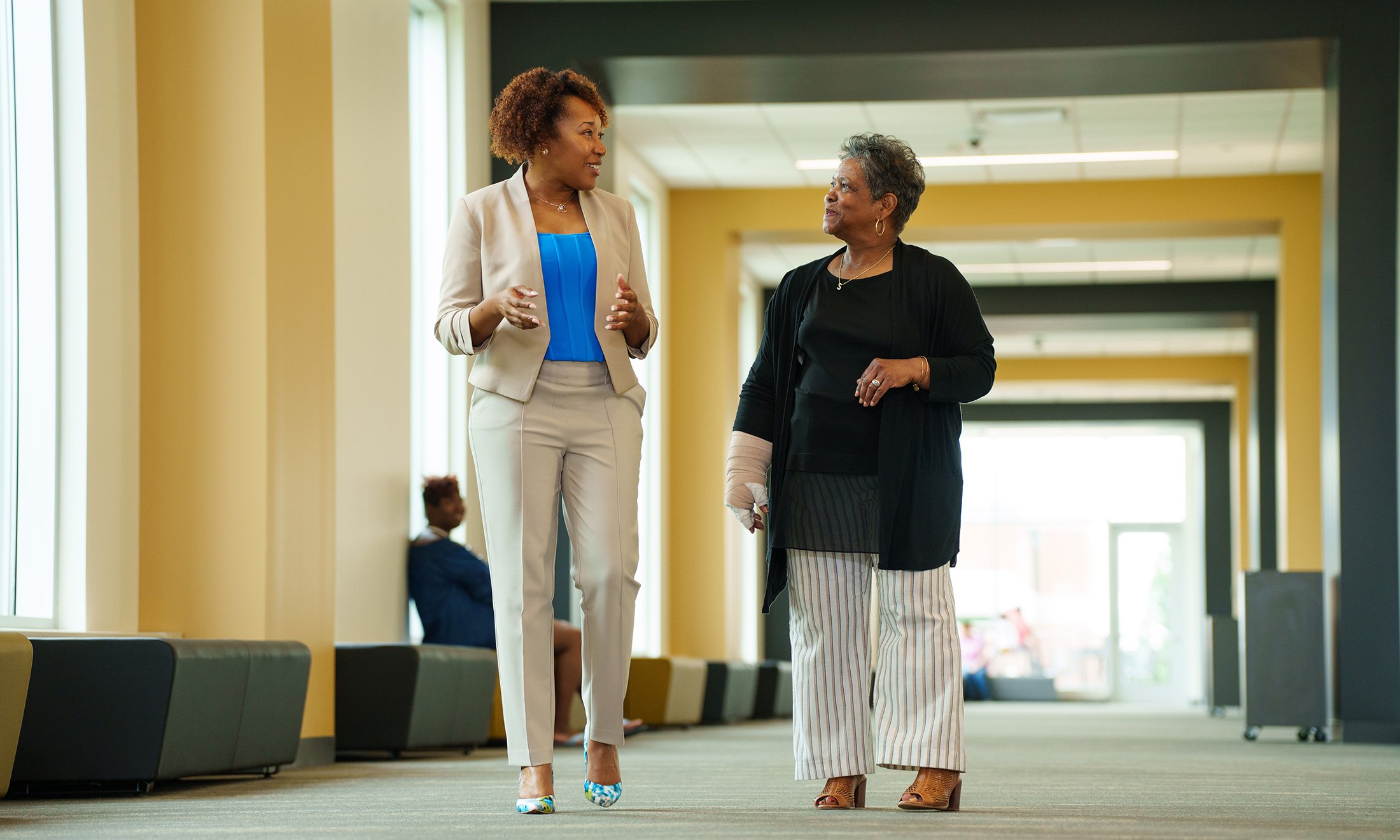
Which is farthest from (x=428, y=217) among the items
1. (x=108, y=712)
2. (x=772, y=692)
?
(x=772, y=692)

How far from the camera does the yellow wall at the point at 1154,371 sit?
62.5 ft

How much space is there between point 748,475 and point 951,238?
31.4ft

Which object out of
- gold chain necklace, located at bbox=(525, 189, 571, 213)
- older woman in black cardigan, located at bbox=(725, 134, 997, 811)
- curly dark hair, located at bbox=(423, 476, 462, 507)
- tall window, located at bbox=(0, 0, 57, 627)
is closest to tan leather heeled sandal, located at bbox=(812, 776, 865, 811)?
older woman in black cardigan, located at bbox=(725, 134, 997, 811)

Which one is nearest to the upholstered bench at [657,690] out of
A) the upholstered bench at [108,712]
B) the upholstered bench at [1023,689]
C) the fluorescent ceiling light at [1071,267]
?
the upholstered bench at [108,712]

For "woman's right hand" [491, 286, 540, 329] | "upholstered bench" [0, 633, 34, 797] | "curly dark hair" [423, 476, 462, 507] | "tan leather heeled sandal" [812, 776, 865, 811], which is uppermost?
"woman's right hand" [491, 286, 540, 329]

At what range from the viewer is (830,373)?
3.42m

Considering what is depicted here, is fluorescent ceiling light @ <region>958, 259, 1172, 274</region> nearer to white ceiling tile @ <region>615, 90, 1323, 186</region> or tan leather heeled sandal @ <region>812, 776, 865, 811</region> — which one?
white ceiling tile @ <region>615, 90, 1323, 186</region>

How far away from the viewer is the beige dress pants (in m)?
3.28

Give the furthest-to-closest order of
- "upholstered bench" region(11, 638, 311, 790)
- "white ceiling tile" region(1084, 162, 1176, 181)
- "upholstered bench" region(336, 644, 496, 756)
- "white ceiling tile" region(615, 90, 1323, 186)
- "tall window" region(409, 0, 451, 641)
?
"white ceiling tile" region(1084, 162, 1176, 181) < "white ceiling tile" region(615, 90, 1323, 186) < "tall window" region(409, 0, 451, 641) < "upholstered bench" region(336, 644, 496, 756) < "upholstered bench" region(11, 638, 311, 790)

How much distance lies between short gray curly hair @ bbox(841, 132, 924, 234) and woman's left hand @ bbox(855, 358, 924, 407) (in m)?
0.34

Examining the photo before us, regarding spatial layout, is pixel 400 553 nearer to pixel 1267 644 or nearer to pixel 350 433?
pixel 350 433

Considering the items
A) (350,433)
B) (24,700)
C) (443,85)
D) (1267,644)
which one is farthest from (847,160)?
(1267,644)

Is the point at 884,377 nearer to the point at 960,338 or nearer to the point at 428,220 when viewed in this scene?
the point at 960,338

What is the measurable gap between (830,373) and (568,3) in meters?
5.46
